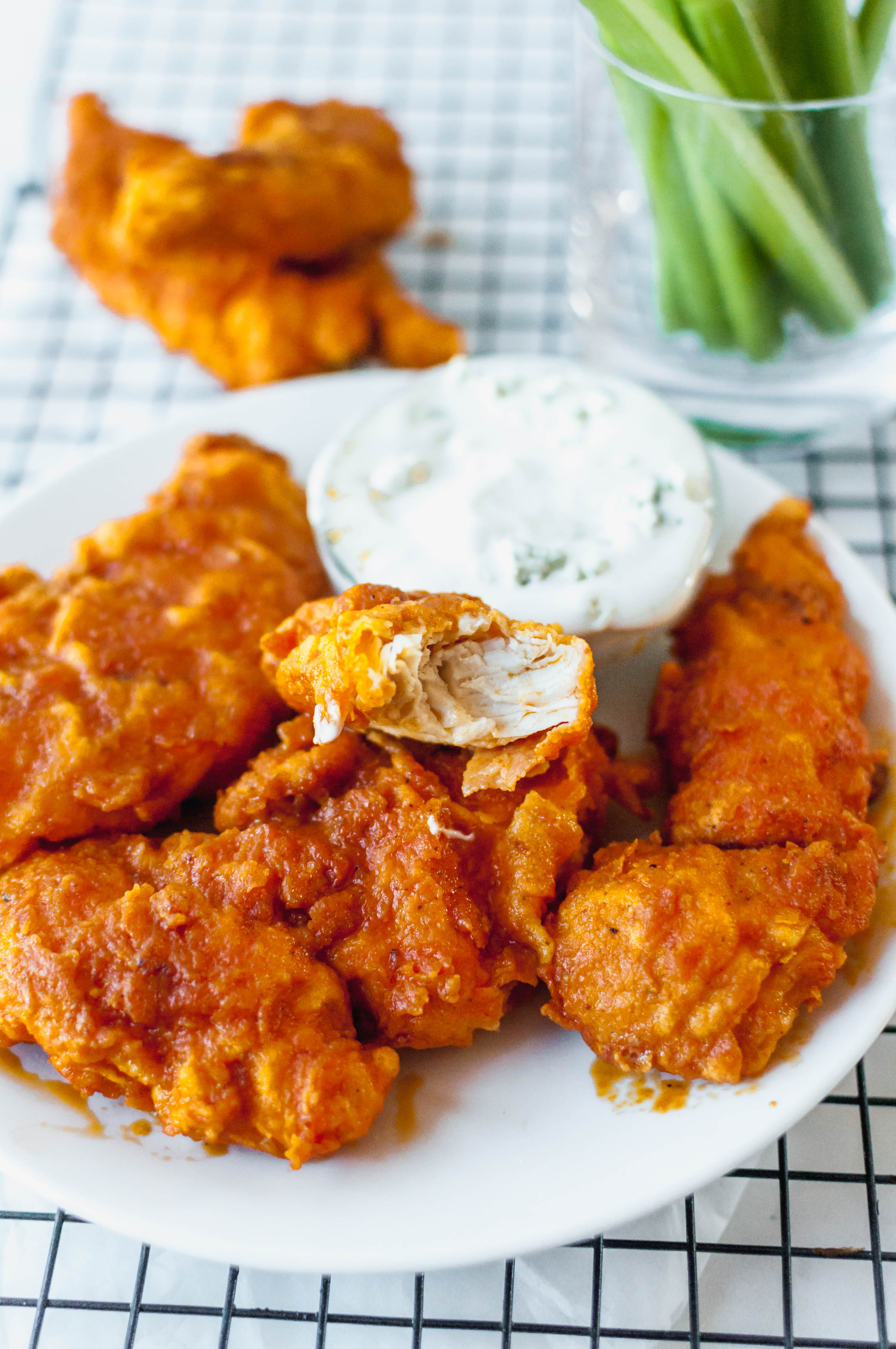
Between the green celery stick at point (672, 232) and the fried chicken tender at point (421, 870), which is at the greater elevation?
the green celery stick at point (672, 232)

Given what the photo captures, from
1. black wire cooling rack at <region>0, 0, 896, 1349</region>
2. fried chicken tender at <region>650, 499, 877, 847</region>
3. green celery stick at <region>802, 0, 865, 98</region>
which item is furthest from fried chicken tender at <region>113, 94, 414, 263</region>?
fried chicken tender at <region>650, 499, 877, 847</region>

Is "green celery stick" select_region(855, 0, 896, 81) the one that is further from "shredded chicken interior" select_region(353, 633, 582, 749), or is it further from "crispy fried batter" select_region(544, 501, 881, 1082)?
"shredded chicken interior" select_region(353, 633, 582, 749)

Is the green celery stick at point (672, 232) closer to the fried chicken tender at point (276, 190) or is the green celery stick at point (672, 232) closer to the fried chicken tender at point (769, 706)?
the fried chicken tender at point (769, 706)

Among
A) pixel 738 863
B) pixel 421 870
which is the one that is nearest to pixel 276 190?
pixel 421 870

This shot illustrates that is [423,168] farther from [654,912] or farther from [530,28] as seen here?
[654,912]

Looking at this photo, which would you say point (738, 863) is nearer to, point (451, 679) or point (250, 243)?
point (451, 679)

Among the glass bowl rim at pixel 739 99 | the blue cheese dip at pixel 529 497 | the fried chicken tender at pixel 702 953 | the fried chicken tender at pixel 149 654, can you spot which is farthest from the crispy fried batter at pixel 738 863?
the glass bowl rim at pixel 739 99
